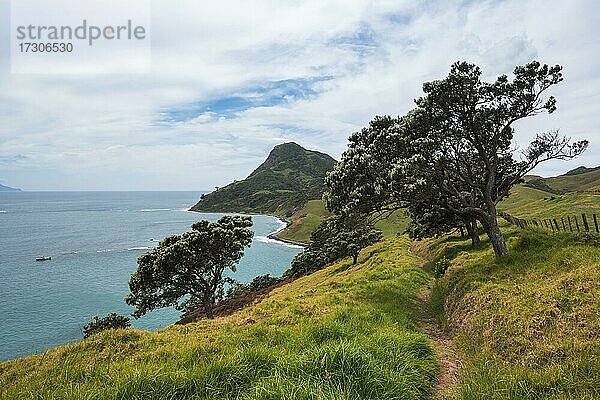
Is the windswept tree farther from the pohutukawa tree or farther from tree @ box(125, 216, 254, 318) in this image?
tree @ box(125, 216, 254, 318)

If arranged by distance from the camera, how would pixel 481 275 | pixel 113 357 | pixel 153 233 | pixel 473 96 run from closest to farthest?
pixel 113 357 < pixel 481 275 < pixel 473 96 < pixel 153 233

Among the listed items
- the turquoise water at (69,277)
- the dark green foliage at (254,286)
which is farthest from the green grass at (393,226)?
the dark green foliage at (254,286)

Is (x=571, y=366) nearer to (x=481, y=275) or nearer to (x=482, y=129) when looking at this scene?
(x=481, y=275)

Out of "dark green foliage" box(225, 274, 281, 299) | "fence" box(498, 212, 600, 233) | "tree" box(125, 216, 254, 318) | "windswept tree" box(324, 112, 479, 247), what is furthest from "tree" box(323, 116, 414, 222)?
"dark green foliage" box(225, 274, 281, 299)

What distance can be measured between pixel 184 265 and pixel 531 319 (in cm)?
2686

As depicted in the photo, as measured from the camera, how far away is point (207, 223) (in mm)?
33969

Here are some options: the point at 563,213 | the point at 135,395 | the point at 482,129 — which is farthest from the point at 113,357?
the point at 563,213

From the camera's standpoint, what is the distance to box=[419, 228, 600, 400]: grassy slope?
25.3 feet

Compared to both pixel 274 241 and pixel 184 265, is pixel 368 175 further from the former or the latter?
pixel 274 241

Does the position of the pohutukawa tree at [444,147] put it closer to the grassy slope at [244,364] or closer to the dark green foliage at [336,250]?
the grassy slope at [244,364]

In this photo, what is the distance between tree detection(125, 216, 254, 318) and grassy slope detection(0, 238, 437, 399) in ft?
60.1

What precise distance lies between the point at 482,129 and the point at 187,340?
18.8 metres

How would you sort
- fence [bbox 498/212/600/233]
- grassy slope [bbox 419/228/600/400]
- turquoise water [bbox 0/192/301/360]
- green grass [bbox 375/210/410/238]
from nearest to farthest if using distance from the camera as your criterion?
grassy slope [bbox 419/228/600/400] < fence [bbox 498/212/600/233] < turquoise water [bbox 0/192/301/360] < green grass [bbox 375/210/410/238]

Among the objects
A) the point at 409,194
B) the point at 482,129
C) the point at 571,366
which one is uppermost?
the point at 482,129
